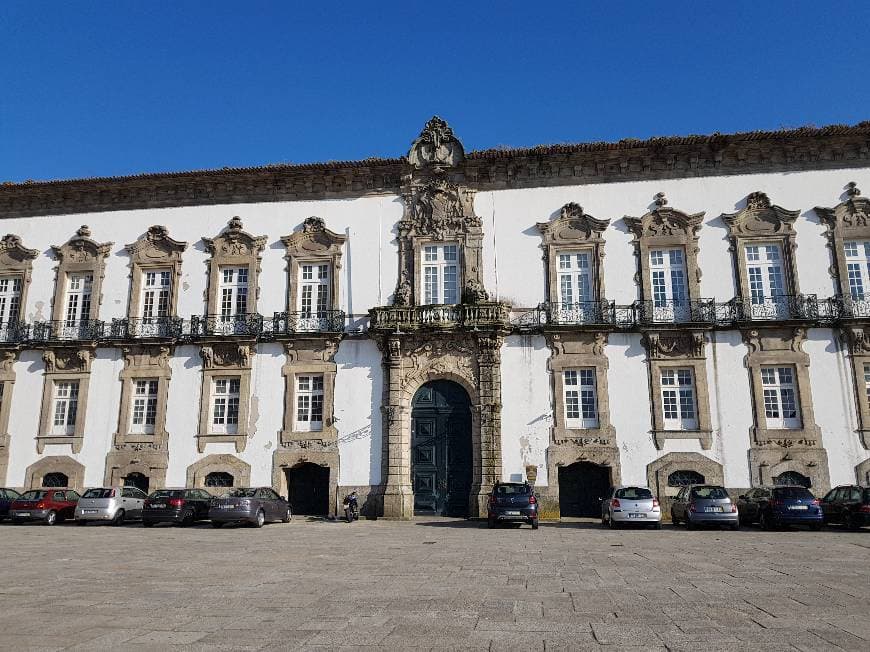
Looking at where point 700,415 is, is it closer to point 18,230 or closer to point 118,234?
point 118,234

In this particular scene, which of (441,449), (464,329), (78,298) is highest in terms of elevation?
(78,298)

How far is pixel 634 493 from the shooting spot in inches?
765

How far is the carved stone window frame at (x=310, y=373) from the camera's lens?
24156 millimetres

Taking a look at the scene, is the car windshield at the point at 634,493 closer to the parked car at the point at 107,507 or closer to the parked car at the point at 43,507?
the parked car at the point at 107,507

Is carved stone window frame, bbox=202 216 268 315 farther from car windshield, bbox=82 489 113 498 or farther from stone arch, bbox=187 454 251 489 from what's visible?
car windshield, bbox=82 489 113 498

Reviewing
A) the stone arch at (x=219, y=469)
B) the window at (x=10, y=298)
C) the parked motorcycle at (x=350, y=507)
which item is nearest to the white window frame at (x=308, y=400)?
the stone arch at (x=219, y=469)

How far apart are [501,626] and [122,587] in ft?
17.6

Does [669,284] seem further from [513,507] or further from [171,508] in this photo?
[171,508]

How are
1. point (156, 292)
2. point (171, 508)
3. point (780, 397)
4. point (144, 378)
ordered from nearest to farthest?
point (171, 508)
point (780, 397)
point (144, 378)
point (156, 292)

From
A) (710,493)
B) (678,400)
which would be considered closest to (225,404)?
(678,400)

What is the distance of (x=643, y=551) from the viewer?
521 inches

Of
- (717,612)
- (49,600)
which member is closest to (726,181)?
(717,612)

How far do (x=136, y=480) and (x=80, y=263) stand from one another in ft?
29.2

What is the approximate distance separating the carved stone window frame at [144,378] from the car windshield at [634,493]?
1582 centimetres
